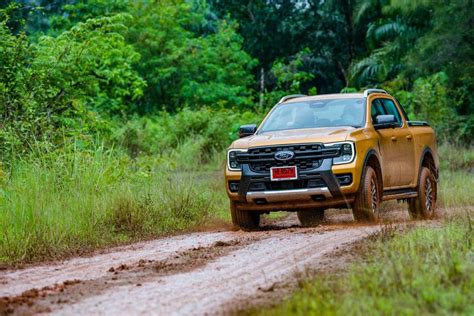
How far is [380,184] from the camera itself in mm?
14039

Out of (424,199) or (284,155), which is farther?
(424,199)

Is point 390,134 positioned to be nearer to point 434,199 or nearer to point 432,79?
point 434,199

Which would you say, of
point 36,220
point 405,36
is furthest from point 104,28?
point 405,36

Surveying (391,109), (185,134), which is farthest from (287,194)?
(185,134)

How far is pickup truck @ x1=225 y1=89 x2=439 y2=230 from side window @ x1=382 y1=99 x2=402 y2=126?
9cm

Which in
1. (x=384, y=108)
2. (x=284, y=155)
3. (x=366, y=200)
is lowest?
(x=366, y=200)

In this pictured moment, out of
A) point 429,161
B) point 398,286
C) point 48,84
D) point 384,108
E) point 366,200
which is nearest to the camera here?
point 398,286

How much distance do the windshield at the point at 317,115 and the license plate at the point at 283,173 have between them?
1297mm

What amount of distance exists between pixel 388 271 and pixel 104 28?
12.3 meters

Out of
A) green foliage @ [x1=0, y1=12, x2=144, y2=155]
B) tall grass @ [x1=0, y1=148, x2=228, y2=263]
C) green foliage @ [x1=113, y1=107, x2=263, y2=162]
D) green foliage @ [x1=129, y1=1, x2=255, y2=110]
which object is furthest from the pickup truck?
green foliage @ [x1=129, y1=1, x2=255, y2=110]

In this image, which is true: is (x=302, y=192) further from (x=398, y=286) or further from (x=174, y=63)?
(x=174, y=63)

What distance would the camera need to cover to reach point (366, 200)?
1333 centimetres

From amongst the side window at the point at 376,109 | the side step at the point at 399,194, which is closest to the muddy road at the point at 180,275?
the side step at the point at 399,194

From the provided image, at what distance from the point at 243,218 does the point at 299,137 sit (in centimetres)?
136
